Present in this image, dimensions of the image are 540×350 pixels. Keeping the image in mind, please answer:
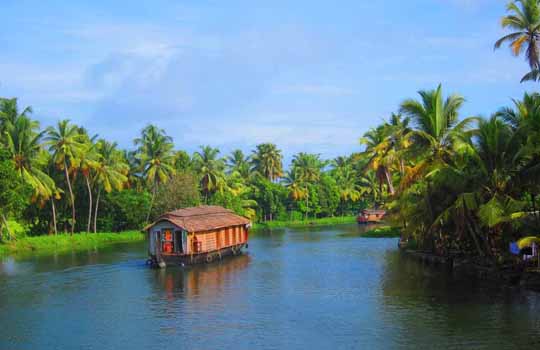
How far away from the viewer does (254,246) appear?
40312 millimetres

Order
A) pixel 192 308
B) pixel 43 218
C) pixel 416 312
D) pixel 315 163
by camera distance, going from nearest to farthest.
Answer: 1. pixel 416 312
2. pixel 192 308
3. pixel 43 218
4. pixel 315 163

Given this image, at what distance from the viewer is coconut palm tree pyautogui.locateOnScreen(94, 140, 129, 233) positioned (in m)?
43.6

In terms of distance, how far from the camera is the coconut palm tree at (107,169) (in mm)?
43625

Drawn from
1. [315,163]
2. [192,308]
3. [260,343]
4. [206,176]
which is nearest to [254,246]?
[206,176]

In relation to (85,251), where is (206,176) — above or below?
above

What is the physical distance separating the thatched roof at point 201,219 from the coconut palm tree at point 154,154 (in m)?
14.2

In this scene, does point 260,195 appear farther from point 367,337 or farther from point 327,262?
point 367,337

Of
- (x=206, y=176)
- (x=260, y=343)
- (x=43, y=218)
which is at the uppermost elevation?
(x=206, y=176)

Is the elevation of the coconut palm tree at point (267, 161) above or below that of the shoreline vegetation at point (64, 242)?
above

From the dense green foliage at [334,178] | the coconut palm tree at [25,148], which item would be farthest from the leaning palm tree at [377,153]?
the coconut palm tree at [25,148]

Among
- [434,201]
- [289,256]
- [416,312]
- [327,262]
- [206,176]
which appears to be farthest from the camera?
[206,176]

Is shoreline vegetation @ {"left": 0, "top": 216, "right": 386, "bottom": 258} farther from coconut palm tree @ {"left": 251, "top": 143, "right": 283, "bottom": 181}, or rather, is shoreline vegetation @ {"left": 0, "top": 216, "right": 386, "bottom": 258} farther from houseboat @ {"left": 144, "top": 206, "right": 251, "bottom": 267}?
coconut palm tree @ {"left": 251, "top": 143, "right": 283, "bottom": 181}

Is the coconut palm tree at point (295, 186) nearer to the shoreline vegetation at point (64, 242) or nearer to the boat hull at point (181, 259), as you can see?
the shoreline vegetation at point (64, 242)

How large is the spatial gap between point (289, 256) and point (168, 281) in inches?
395
